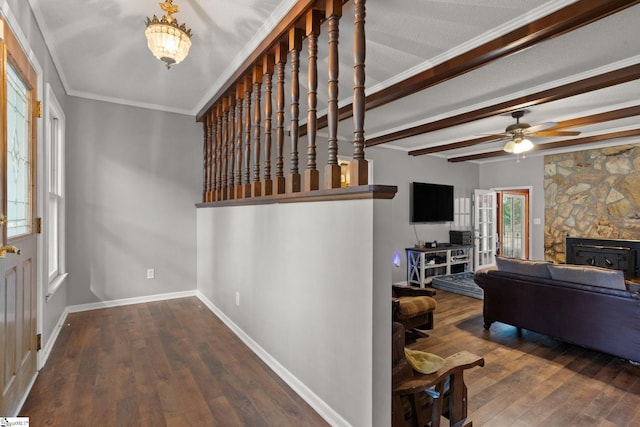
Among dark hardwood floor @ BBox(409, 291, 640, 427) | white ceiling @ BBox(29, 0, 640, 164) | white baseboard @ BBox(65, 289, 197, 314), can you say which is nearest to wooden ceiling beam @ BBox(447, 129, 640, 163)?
white ceiling @ BBox(29, 0, 640, 164)

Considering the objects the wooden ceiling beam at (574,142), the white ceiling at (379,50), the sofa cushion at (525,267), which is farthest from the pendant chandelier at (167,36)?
the wooden ceiling beam at (574,142)

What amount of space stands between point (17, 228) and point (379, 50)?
2.98m

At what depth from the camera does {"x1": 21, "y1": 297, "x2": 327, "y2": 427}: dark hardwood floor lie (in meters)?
1.97

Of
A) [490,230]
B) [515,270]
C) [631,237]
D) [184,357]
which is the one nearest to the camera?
[184,357]

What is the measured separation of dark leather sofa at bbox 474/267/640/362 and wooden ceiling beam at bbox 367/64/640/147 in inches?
73.2

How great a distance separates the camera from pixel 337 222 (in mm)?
1862

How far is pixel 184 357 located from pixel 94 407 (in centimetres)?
74

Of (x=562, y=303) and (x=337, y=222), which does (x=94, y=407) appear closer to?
(x=337, y=222)

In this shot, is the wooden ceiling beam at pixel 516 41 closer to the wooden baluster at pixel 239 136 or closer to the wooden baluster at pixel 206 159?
the wooden baluster at pixel 239 136

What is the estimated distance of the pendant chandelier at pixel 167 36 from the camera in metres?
2.17

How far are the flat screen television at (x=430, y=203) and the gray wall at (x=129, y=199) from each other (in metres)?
4.06

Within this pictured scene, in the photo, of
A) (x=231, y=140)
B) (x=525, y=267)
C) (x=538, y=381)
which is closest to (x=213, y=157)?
(x=231, y=140)

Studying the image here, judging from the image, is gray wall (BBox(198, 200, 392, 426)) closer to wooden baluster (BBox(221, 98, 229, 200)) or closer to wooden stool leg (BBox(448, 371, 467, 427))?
wooden stool leg (BBox(448, 371, 467, 427))

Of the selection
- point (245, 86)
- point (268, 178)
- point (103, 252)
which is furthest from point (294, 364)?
point (103, 252)
